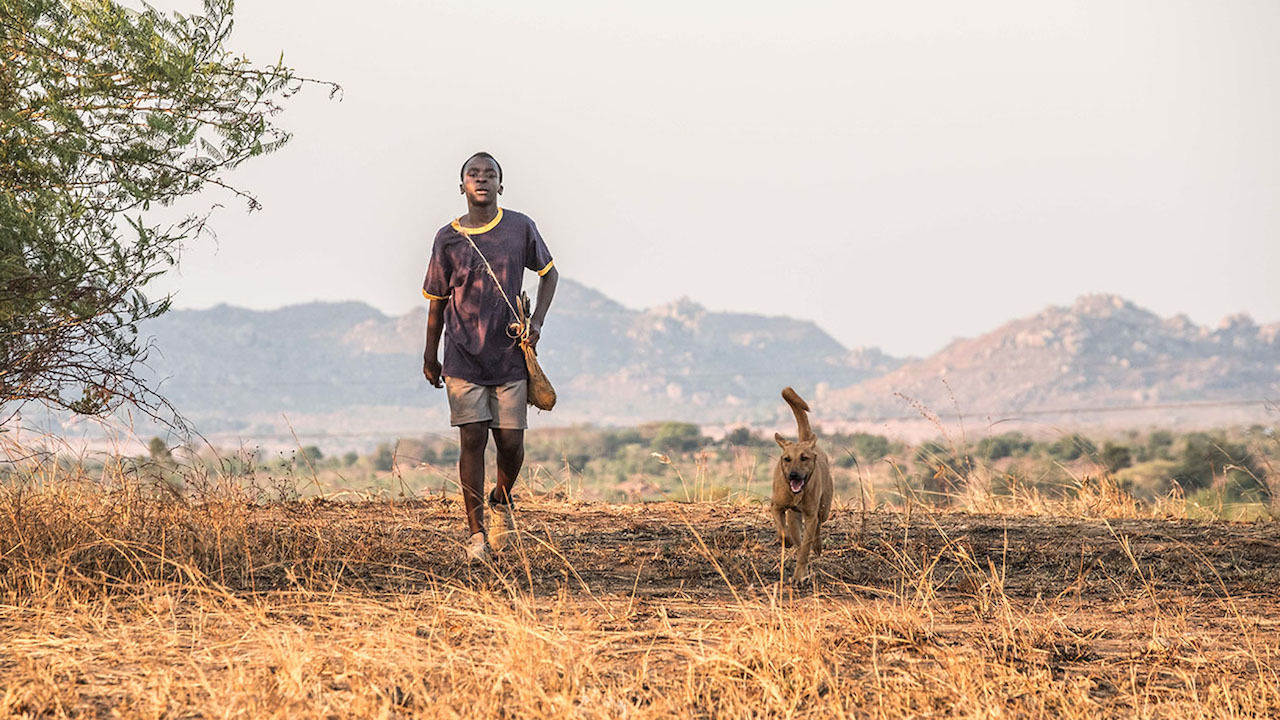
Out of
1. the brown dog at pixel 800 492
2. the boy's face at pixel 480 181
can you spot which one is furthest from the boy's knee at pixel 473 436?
the brown dog at pixel 800 492

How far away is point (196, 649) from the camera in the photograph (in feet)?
14.3

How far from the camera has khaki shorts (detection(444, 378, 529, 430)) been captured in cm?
637

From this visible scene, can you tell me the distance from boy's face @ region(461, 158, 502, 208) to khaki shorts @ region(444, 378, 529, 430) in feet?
2.89

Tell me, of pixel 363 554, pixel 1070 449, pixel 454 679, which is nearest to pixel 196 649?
pixel 454 679

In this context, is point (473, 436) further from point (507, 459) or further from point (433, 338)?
point (433, 338)

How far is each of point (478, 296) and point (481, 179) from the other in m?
0.58

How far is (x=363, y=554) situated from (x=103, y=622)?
157cm

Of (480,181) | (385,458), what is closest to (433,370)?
(480,181)

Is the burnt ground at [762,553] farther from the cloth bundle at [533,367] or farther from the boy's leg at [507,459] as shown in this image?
the cloth bundle at [533,367]

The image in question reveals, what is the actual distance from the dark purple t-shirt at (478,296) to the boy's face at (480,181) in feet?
0.41

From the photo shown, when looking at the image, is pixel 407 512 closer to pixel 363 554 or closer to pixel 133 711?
pixel 363 554

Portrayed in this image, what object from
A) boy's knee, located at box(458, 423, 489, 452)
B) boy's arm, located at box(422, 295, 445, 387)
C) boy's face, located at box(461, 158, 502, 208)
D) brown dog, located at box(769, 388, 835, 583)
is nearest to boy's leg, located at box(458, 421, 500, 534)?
boy's knee, located at box(458, 423, 489, 452)

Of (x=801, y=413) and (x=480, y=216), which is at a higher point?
(x=480, y=216)

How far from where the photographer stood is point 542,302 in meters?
6.64
